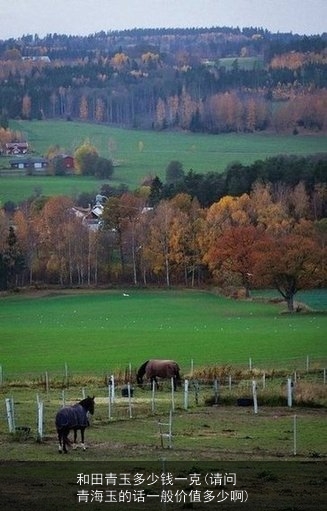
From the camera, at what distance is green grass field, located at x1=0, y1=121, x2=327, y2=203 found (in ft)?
345

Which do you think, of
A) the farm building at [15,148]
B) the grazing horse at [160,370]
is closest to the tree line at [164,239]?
the grazing horse at [160,370]

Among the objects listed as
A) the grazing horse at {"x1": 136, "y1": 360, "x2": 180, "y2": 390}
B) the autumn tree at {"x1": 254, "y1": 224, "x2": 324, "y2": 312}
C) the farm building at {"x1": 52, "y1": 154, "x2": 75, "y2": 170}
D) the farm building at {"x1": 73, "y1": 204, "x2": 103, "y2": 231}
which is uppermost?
the grazing horse at {"x1": 136, "y1": 360, "x2": 180, "y2": 390}

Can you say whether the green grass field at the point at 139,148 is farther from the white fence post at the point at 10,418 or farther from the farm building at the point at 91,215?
the white fence post at the point at 10,418

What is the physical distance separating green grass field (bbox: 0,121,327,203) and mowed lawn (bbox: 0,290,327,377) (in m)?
33.0

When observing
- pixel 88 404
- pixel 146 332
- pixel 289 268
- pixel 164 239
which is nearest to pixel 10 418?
pixel 88 404

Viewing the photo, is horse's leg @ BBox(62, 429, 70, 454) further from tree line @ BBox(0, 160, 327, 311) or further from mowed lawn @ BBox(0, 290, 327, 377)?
tree line @ BBox(0, 160, 327, 311)

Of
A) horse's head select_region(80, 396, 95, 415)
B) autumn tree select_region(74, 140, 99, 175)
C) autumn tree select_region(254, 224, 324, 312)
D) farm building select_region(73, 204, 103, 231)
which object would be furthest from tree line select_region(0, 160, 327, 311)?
horse's head select_region(80, 396, 95, 415)

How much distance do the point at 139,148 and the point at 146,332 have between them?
77156mm

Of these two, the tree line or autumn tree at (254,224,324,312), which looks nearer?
autumn tree at (254,224,324,312)

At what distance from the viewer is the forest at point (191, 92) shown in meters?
140

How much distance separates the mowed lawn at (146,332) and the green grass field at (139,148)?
3304cm

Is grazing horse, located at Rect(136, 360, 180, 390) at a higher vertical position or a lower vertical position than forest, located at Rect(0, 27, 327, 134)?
higher

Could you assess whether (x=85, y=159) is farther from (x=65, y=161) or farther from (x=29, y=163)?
(x=29, y=163)

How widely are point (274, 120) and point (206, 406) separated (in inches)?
4406
